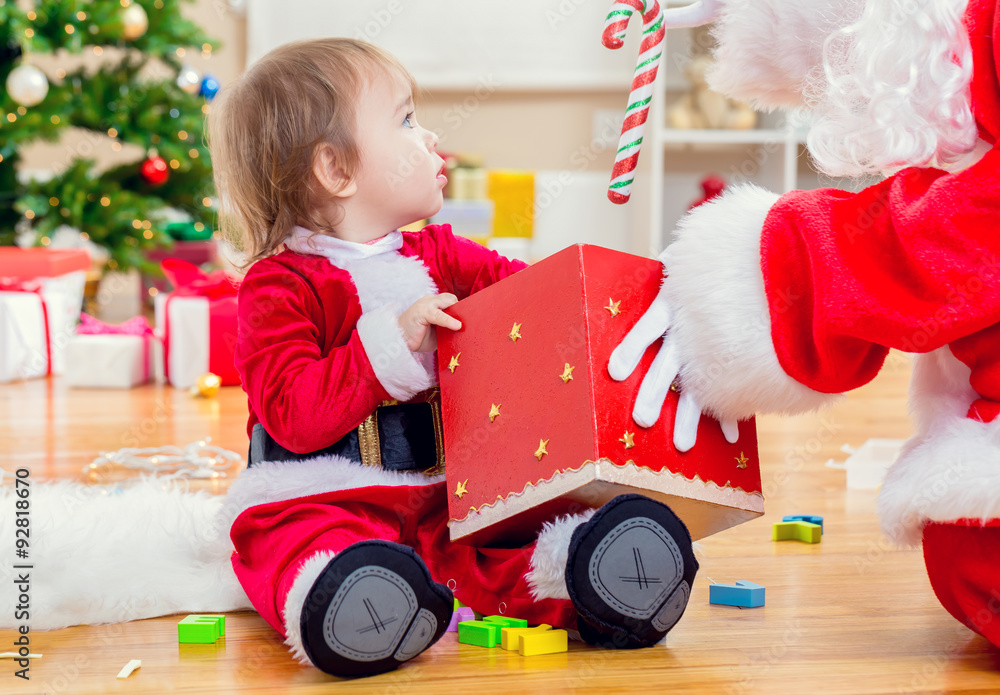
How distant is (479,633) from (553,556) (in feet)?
0.33

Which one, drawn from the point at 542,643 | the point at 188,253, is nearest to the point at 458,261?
the point at 542,643

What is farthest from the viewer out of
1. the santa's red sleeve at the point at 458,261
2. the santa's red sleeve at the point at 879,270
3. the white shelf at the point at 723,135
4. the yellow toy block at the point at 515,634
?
the white shelf at the point at 723,135

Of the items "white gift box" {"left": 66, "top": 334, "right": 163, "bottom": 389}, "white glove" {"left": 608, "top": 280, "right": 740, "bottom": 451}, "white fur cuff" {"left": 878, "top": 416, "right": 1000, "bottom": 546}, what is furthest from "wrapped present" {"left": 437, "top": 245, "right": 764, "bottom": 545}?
"white gift box" {"left": 66, "top": 334, "right": 163, "bottom": 389}

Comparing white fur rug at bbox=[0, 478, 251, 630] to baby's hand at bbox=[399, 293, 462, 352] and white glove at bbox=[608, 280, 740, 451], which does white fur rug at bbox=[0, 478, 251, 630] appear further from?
white glove at bbox=[608, 280, 740, 451]

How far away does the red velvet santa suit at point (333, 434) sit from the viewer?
0.85m

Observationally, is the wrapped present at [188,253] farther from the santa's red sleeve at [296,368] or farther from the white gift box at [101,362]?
the santa's red sleeve at [296,368]

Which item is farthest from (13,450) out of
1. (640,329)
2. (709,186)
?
(709,186)

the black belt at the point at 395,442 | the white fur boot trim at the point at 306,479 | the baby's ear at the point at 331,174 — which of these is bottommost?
the white fur boot trim at the point at 306,479

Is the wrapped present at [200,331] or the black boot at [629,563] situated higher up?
the wrapped present at [200,331]

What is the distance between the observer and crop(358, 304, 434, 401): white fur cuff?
873 mm

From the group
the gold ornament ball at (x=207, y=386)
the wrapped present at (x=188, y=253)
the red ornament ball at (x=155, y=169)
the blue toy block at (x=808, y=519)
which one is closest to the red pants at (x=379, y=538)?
the blue toy block at (x=808, y=519)

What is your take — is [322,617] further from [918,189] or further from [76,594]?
[918,189]

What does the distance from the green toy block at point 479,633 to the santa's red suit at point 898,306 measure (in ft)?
0.81

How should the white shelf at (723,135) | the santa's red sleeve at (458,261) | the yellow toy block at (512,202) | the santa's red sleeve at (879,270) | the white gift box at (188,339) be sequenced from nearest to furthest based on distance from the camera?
the santa's red sleeve at (879,270) → the santa's red sleeve at (458,261) → the white gift box at (188,339) → the white shelf at (723,135) → the yellow toy block at (512,202)
